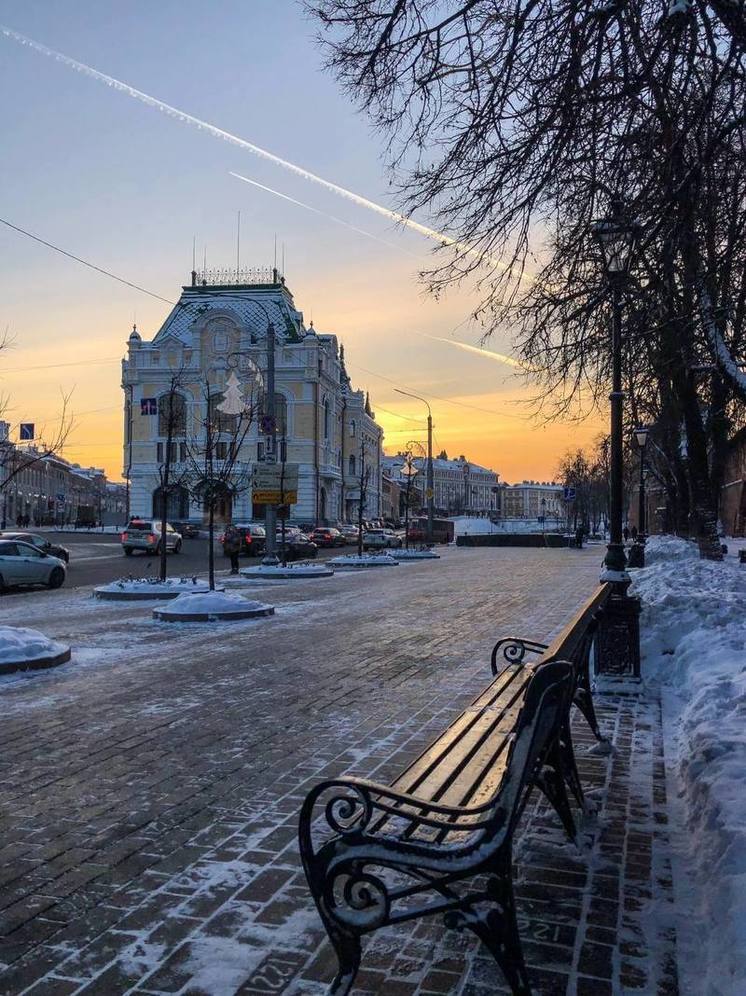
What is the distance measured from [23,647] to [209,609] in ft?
15.8

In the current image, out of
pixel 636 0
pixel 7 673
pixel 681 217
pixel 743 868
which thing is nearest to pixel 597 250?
pixel 681 217

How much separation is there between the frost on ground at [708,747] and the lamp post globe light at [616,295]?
931 millimetres

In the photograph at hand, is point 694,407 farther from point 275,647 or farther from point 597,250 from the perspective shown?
point 275,647

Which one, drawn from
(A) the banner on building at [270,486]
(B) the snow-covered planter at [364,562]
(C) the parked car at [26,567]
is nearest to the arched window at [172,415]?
(A) the banner on building at [270,486]

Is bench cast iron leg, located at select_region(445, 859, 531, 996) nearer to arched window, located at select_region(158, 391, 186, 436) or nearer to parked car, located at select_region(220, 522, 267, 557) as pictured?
arched window, located at select_region(158, 391, 186, 436)

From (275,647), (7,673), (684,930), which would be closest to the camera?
(684,930)

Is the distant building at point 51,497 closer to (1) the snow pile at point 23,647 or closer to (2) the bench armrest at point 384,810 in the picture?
(1) the snow pile at point 23,647

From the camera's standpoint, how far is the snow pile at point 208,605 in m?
14.0

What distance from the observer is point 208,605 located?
14.3 m

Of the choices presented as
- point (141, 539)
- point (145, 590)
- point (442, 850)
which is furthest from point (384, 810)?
point (141, 539)

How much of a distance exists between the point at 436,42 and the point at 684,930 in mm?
6179

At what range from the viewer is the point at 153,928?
348cm

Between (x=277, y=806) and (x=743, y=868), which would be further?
(x=277, y=806)

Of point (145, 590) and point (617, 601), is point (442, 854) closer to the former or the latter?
point (617, 601)
